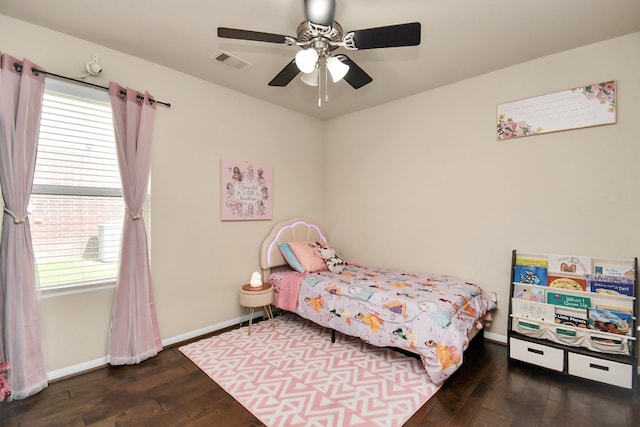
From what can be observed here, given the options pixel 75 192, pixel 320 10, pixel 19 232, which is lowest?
pixel 19 232

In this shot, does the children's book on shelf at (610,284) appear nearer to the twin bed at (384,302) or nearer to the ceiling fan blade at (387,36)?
the twin bed at (384,302)

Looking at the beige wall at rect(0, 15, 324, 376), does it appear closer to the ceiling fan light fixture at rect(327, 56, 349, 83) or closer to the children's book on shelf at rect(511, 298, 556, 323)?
the ceiling fan light fixture at rect(327, 56, 349, 83)

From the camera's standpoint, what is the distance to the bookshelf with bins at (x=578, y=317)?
2.13 meters

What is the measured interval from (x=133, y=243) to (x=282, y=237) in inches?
64.7

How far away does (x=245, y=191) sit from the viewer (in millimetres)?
3465

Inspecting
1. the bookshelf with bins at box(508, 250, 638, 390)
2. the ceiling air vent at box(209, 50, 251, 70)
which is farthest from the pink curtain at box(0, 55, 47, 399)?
the bookshelf with bins at box(508, 250, 638, 390)

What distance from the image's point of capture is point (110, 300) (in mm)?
2525

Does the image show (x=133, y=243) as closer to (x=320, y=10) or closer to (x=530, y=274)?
(x=320, y=10)

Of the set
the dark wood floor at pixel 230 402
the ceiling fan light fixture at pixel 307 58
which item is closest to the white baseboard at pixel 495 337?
the dark wood floor at pixel 230 402

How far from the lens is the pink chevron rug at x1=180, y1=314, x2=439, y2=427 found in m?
1.91

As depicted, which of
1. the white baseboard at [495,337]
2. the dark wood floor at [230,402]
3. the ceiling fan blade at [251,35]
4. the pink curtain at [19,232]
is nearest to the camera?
the ceiling fan blade at [251,35]

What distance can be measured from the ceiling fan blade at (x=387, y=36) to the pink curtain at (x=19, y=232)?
7.23 feet

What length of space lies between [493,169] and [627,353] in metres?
1.70

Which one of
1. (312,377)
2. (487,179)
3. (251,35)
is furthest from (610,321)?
(251,35)
